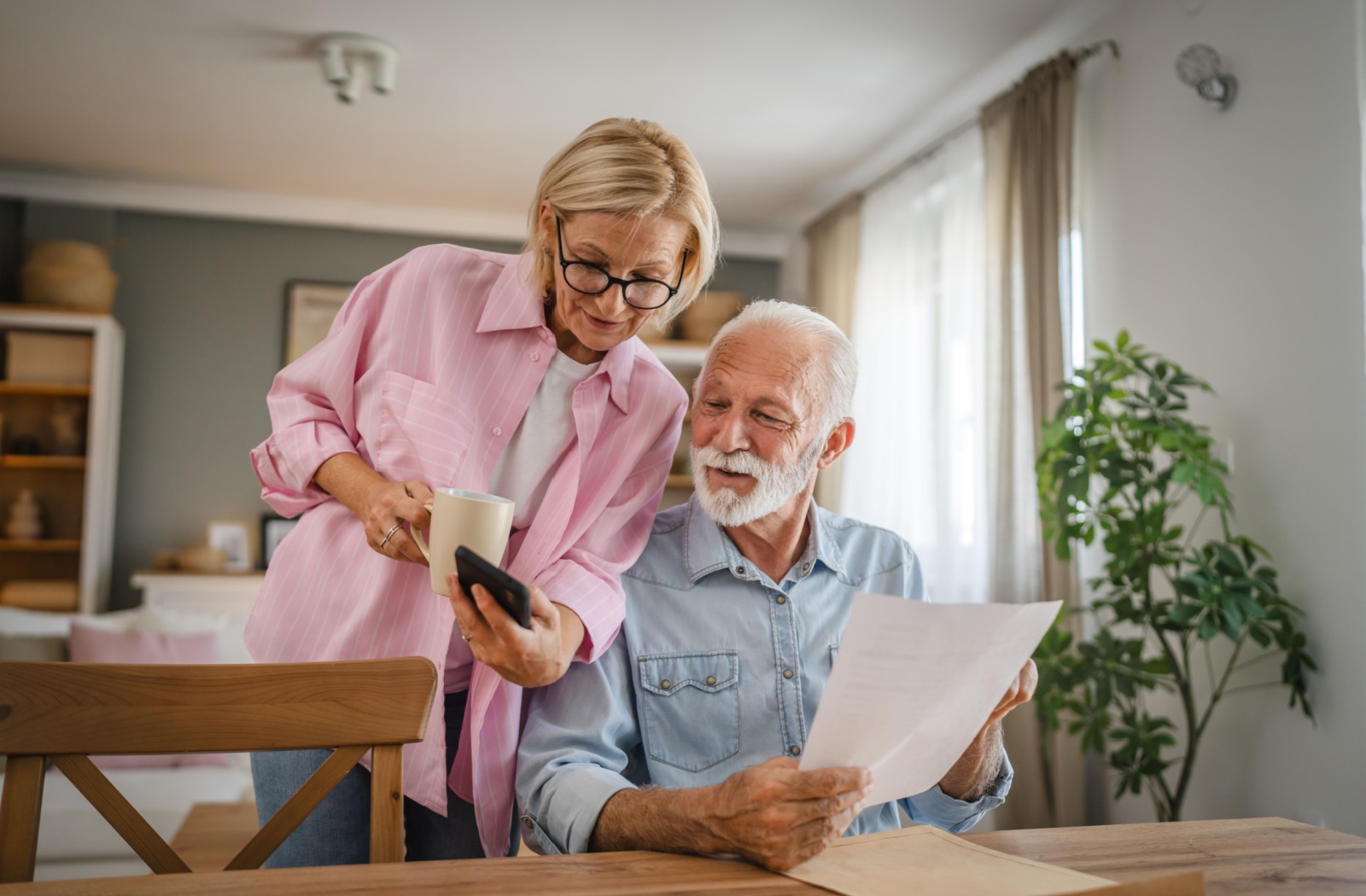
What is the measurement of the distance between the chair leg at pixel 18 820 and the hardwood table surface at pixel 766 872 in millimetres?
176

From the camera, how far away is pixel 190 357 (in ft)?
18.1

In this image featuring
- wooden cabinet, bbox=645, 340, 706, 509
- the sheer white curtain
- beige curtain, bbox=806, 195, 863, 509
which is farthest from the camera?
wooden cabinet, bbox=645, 340, 706, 509

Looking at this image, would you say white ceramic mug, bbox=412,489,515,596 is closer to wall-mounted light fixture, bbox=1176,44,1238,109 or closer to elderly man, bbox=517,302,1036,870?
elderly man, bbox=517,302,1036,870

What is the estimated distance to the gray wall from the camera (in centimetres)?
542

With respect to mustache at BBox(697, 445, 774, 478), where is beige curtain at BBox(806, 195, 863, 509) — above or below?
above

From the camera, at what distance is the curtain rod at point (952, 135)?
3.47 meters

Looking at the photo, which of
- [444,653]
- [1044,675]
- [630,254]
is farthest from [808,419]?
[1044,675]

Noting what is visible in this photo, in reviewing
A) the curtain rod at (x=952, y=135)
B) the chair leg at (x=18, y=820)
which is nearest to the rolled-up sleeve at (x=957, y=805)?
the chair leg at (x=18, y=820)

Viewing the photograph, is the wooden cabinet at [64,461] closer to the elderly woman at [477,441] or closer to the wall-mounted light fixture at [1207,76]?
the elderly woman at [477,441]

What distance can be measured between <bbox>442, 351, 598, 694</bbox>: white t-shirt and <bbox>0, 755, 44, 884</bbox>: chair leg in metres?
0.49

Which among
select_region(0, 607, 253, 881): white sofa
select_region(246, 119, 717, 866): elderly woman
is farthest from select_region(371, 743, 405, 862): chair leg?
select_region(0, 607, 253, 881): white sofa

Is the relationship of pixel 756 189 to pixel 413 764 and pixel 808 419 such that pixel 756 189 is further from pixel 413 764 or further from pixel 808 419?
pixel 413 764

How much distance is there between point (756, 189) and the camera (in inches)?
214

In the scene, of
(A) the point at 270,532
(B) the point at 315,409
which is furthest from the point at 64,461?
(B) the point at 315,409
